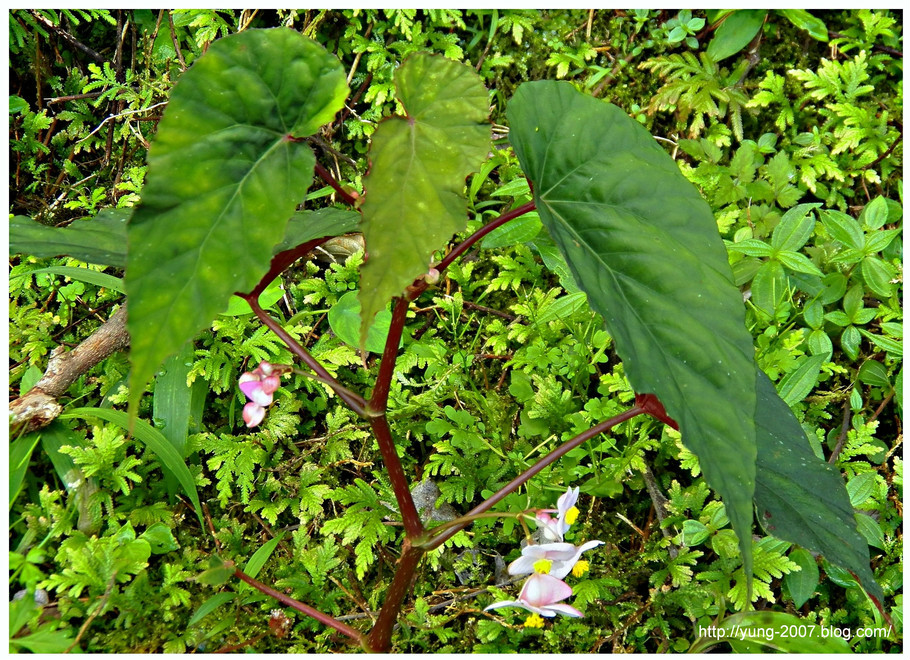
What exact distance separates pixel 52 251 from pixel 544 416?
4.12ft

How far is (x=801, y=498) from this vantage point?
4.54 ft

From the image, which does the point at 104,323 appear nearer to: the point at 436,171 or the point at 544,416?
the point at 544,416

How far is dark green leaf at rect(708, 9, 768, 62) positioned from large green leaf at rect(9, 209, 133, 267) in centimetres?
217

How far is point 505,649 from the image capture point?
1.69 m

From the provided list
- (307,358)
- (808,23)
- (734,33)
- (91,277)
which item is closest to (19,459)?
(91,277)

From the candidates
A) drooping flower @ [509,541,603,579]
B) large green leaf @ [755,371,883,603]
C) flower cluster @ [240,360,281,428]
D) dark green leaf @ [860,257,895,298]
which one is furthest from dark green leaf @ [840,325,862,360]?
flower cluster @ [240,360,281,428]

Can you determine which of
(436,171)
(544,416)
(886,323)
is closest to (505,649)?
(544,416)

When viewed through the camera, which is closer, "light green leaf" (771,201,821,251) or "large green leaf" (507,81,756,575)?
"large green leaf" (507,81,756,575)

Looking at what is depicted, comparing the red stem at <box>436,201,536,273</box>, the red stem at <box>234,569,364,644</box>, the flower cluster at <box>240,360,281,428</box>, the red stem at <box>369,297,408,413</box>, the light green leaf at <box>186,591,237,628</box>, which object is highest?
the red stem at <box>436,201,536,273</box>

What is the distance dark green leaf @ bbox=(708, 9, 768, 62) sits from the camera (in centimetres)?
256

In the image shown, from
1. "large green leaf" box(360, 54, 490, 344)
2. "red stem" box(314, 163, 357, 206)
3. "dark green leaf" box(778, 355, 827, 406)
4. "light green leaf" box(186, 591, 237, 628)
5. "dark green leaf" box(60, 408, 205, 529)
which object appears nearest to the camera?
"large green leaf" box(360, 54, 490, 344)

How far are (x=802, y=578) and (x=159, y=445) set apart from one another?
1.67 m

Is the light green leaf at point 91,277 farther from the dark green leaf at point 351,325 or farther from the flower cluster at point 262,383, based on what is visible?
the flower cluster at point 262,383

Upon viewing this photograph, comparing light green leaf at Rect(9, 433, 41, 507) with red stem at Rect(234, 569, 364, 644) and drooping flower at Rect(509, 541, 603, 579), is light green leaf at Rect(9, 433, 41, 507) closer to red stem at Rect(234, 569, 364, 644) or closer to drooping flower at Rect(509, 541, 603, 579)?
red stem at Rect(234, 569, 364, 644)
